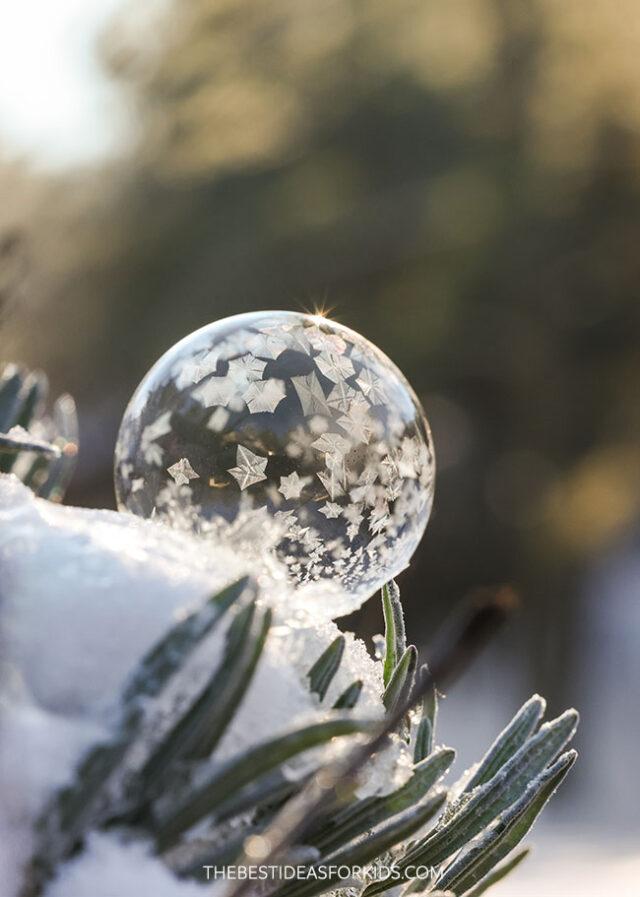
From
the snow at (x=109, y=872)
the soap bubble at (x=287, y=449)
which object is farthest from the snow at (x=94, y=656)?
the soap bubble at (x=287, y=449)

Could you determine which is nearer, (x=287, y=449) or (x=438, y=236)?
(x=287, y=449)

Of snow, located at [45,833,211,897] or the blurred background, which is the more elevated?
the blurred background

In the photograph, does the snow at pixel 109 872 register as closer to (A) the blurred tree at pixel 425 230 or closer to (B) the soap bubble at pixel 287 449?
(B) the soap bubble at pixel 287 449

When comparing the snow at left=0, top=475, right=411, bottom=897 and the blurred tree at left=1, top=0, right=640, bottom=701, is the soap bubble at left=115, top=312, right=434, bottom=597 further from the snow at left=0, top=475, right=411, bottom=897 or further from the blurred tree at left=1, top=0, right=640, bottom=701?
the blurred tree at left=1, top=0, right=640, bottom=701

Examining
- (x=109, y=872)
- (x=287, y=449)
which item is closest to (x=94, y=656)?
(x=109, y=872)

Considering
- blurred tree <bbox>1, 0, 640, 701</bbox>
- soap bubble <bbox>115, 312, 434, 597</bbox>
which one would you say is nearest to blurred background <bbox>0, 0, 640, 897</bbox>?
blurred tree <bbox>1, 0, 640, 701</bbox>

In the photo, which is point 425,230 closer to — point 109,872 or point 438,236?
point 438,236

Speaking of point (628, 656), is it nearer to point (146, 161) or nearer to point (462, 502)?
point (462, 502)

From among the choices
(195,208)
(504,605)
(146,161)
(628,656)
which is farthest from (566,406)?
(504,605)
